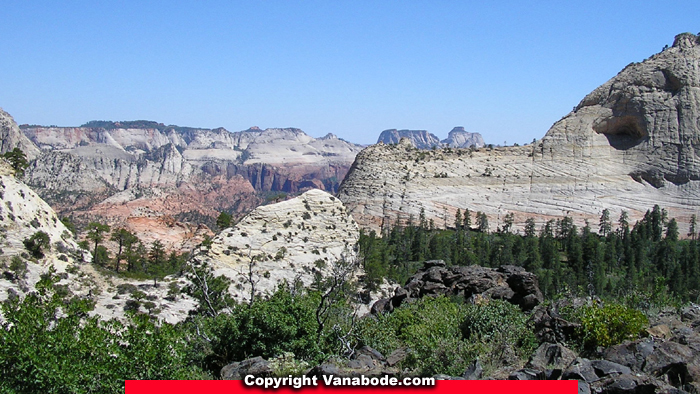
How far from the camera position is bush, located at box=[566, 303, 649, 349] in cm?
1964

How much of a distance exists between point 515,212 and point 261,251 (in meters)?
63.5

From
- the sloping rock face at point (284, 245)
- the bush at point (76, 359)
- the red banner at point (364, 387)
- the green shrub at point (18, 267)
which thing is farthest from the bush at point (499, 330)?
the green shrub at point (18, 267)

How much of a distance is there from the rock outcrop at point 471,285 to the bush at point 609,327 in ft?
33.0

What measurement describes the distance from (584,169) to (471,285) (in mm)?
76625

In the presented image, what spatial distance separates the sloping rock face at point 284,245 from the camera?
41781 mm

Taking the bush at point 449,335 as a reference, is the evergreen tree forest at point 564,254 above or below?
below

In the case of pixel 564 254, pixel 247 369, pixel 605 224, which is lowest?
pixel 564 254

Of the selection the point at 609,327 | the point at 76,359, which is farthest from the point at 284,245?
the point at 76,359

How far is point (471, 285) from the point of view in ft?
114

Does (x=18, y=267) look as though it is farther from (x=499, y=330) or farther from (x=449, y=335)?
(x=499, y=330)

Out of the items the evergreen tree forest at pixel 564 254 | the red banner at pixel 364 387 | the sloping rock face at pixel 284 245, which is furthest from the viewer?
the evergreen tree forest at pixel 564 254

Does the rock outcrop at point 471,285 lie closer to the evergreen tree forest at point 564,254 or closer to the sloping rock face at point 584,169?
the evergreen tree forest at point 564,254

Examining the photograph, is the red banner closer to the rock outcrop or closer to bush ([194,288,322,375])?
bush ([194,288,322,375])

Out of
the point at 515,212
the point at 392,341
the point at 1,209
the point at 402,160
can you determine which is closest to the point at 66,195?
the point at 402,160
